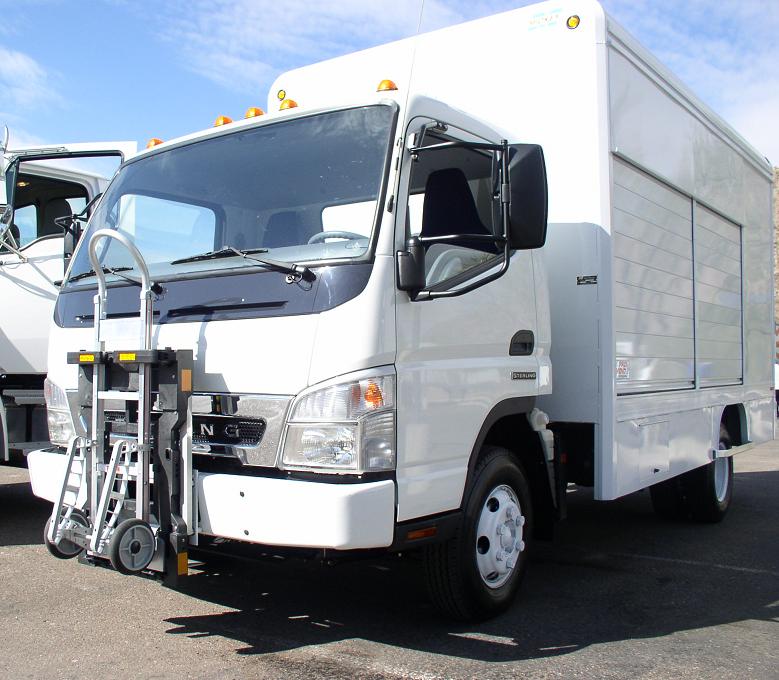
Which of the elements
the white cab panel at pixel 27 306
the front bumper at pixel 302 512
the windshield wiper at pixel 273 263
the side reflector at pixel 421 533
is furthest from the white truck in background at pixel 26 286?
the side reflector at pixel 421 533

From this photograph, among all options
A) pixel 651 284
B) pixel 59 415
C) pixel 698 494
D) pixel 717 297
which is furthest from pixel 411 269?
pixel 698 494

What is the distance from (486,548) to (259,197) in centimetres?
213

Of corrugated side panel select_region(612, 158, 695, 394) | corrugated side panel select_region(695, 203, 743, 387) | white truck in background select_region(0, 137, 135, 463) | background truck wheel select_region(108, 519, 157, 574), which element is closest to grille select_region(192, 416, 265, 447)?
background truck wheel select_region(108, 519, 157, 574)

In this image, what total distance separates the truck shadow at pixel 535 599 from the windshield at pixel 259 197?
4.97ft

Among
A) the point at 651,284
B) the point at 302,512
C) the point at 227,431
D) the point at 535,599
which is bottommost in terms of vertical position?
the point at 535,599

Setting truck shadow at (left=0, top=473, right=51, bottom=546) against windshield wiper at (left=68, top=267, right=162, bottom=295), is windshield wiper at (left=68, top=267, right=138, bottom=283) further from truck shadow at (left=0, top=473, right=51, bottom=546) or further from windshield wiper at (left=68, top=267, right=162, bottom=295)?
truck shadow at (left=0, top=473, right=51, bottom=546)

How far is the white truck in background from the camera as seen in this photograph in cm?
650

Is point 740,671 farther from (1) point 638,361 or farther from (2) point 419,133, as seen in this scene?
(2) point 419,133

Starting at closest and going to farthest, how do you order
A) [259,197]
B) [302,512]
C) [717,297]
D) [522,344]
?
[302,512], [259,197], [522,344], [717,297]

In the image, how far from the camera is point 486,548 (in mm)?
4328

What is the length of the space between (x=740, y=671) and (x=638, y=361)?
2077mm

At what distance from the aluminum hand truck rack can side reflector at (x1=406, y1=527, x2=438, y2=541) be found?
38.5 inches

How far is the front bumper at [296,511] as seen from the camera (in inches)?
131

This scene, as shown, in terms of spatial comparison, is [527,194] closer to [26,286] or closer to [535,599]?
[535,599]
